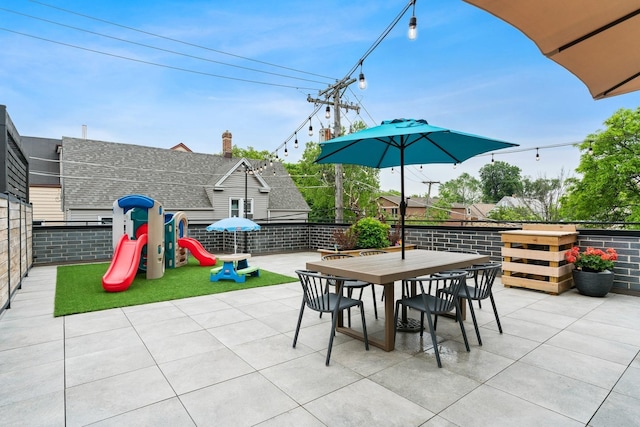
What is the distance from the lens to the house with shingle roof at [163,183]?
13328 millimetres

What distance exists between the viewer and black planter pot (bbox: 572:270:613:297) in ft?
14.9

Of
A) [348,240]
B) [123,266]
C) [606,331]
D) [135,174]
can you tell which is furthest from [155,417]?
[135,174]

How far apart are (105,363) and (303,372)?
63.4 inches

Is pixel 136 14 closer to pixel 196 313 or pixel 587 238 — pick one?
pixel 196 313

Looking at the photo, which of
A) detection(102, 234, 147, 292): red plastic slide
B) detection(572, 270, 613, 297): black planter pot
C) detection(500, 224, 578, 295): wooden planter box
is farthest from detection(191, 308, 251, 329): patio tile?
detection(572, 270, 613, 297): black planter pot

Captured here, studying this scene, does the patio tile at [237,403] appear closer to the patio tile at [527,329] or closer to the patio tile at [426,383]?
the patio tile at [426,383]

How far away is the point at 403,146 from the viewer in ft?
12.2

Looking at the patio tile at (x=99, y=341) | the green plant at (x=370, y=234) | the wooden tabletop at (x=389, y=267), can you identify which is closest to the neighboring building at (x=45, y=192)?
the green plant at (x=370, y=234)

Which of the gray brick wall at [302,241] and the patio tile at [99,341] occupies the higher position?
the gray brick wall at [302,241]

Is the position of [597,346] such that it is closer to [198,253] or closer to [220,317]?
[220,317]

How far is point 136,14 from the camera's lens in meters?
10.8

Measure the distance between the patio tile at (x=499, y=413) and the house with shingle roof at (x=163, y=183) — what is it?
35.6 ft

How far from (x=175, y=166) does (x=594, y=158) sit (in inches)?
879

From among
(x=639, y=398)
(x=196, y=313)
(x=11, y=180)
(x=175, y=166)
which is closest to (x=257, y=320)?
(x=196, y=313)
